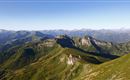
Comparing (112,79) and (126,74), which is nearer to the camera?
(126,74)
